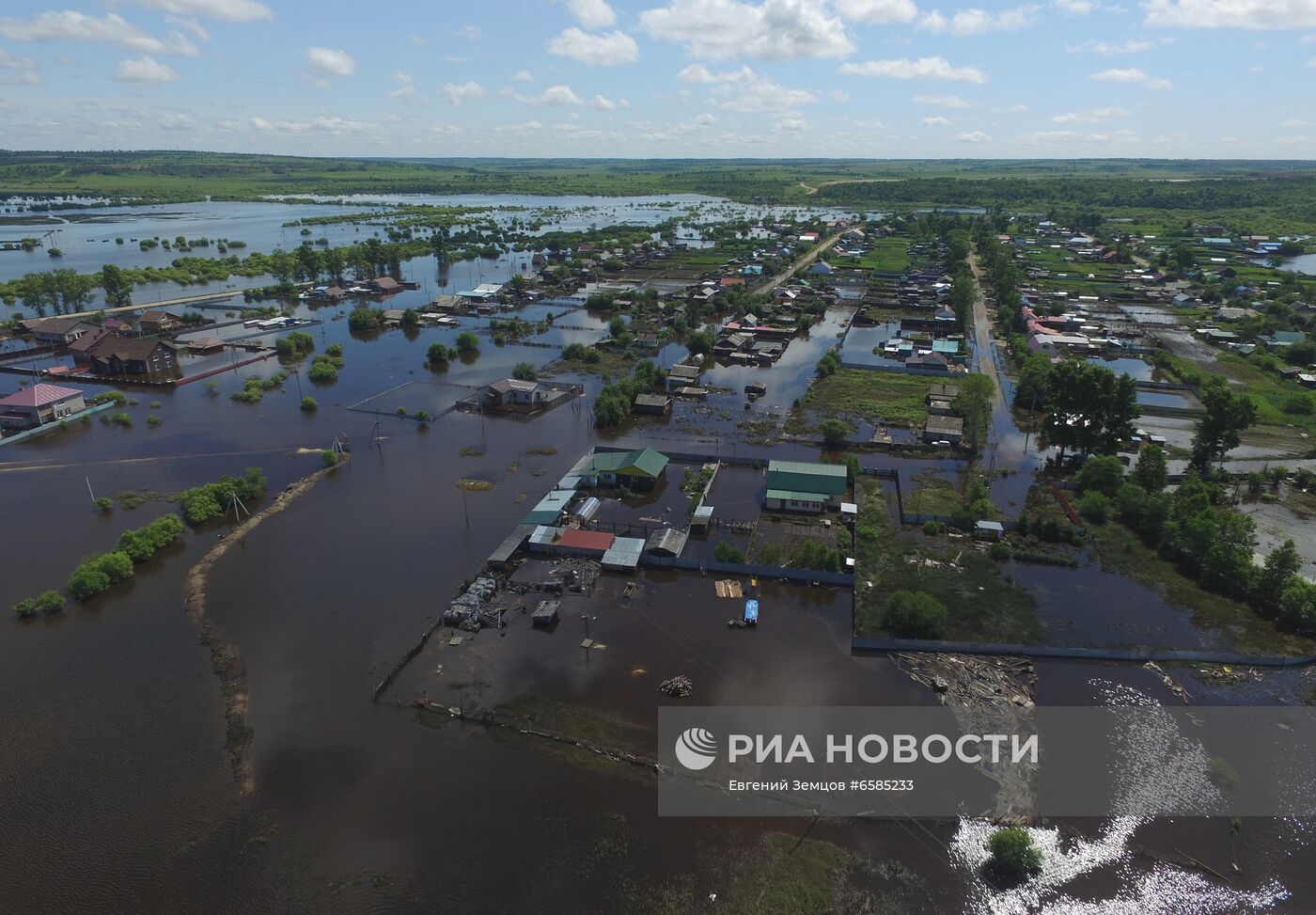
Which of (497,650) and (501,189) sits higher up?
(501,189)

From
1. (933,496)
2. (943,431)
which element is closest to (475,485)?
(933,496)

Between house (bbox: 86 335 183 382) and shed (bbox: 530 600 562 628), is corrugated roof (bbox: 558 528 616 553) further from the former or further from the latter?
house (bbox: 86 335 183 382)

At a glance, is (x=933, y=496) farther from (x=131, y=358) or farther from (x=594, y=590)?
(x=131, y=358)

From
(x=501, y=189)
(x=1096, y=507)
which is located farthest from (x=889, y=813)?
(x=501, y=189)

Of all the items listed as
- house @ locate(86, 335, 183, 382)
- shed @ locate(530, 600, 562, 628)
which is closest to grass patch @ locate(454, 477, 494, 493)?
shed @ locate(530, 600, 562, 628)

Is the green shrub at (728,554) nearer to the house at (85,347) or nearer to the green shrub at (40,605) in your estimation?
the green shrub at (40,605)

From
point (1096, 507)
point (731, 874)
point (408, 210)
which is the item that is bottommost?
point (731, 874)

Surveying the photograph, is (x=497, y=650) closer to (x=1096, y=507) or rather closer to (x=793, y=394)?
(x=1096, y=507)
